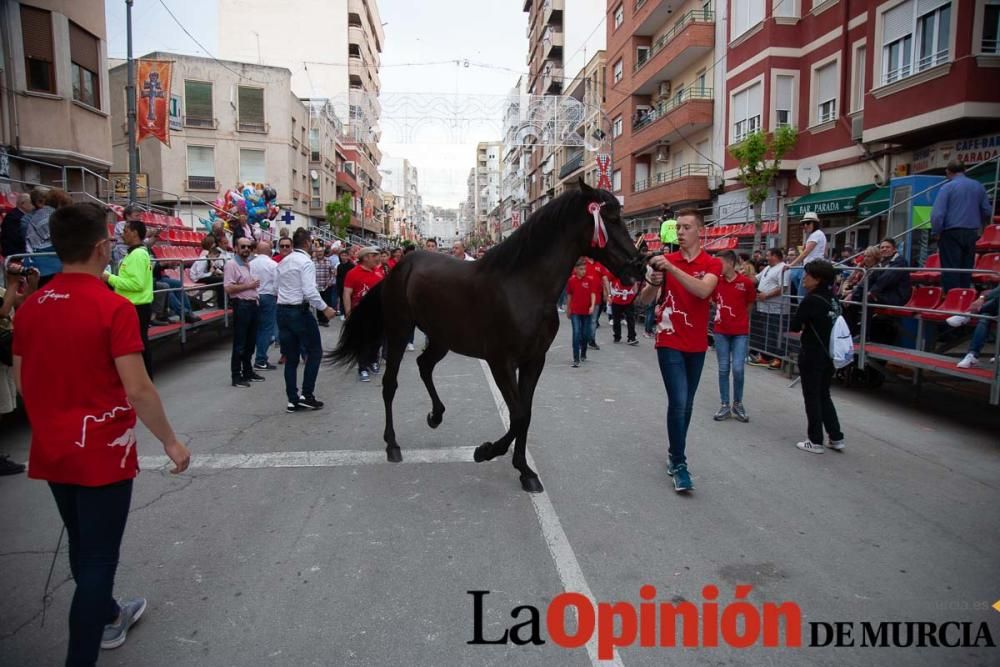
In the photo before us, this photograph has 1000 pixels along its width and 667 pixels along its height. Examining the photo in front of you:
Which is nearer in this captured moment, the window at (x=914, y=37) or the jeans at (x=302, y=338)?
the jeans at (x=302, y=338)

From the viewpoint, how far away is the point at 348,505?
4.16m

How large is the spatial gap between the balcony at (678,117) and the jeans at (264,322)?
65.8ft

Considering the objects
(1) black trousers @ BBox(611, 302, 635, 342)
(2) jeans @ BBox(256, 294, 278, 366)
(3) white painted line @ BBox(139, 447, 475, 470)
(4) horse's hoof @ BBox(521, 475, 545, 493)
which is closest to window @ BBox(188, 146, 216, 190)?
(2) jeans @ BBox(256, 294, 278, 366)

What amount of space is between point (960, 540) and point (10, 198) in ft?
47.6

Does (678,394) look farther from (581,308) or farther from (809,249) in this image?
(809,249)

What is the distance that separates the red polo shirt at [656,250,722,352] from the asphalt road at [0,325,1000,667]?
3.59 feet

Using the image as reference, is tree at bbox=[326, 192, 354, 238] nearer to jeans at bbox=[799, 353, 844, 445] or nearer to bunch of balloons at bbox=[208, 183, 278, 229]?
bunch of balloons at bbox=[208, 183, 278, 229]

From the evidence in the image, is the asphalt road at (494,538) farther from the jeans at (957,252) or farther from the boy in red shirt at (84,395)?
the jeans at (957,252)

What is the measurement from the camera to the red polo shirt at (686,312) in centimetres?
440

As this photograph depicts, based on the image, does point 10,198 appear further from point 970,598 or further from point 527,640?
point 970,598

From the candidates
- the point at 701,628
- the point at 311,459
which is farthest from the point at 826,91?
the point at 701,628

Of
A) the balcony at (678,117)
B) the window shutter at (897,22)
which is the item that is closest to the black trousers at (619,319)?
the window shutter at (897,22)

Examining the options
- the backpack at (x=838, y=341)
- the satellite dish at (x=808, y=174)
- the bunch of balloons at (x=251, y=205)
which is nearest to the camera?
the backpack at (x=838, y=341)

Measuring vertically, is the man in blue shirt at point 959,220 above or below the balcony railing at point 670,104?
below
